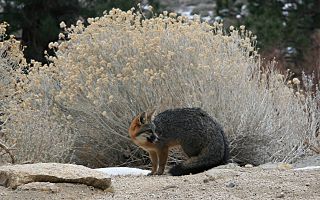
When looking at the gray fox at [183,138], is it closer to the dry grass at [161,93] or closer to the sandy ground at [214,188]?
the sandy ground at [214,188]

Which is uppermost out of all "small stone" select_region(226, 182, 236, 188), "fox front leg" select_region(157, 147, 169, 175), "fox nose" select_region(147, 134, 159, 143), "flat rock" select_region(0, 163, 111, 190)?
"fox nose" select_region(147, 134, 159, 143)

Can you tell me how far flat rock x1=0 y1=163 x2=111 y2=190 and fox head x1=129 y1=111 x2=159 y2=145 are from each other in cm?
102

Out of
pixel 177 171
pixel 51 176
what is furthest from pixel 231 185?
pixel 51 176

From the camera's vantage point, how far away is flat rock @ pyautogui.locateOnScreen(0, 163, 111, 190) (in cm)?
581

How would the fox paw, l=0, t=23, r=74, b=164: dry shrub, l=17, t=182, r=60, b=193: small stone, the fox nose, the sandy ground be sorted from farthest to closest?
l=0, t=23, r=74, b=164: dry shrub → the fox nose → the fox paw → l=17, t=182, r=60, b=193: small stone → the sandy ground

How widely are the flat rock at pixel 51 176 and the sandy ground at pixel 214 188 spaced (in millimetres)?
46

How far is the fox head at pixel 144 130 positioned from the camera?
6.95 m

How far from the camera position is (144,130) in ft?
22.9

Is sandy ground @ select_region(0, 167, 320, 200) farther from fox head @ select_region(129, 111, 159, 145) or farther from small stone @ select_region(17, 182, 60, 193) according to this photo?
fox head @ select_region(129, 111, 159, 145)

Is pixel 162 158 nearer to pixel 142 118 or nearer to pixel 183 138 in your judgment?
pixel 183 138

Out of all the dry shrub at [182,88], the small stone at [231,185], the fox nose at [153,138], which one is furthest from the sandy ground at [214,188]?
the dry shrub at [182,88]

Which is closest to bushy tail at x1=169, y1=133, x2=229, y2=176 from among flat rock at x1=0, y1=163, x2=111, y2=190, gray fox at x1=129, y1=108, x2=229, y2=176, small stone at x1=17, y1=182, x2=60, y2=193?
gray fox at x1=129, y1=108, x2=229, y2=176

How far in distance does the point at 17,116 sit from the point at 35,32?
9049 millimetres

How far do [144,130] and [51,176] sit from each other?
1.36 m
